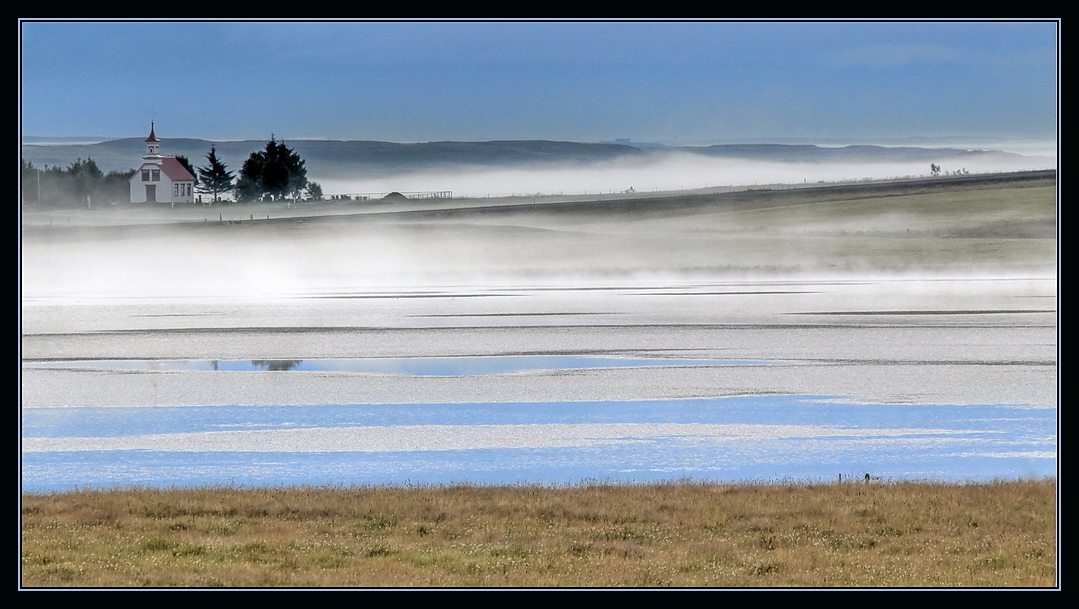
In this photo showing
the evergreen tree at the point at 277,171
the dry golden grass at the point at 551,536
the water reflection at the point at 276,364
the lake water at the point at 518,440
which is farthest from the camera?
the evergreen tree at the point at 277,171

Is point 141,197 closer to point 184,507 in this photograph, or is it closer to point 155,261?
point 155,261

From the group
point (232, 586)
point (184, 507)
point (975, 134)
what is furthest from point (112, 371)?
point (975, 134)

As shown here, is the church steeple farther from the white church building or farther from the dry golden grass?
the dry golden grass

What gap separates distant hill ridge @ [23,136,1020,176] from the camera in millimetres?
11516

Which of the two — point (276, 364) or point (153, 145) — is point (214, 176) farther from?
point (276, 364)

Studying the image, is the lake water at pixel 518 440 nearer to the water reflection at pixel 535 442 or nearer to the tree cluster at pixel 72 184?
the water reflection at pixel 535 442

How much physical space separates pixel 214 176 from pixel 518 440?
4.23 m

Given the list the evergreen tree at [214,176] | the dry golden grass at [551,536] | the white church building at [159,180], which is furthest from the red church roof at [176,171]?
the dry golden grass at [551,536]

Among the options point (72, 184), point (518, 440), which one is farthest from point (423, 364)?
point (72, 184)

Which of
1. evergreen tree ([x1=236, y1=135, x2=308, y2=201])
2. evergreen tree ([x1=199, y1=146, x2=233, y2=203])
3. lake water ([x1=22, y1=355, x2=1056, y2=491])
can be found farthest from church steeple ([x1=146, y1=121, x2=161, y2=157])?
lake water ([x1=22, y1=355, x2=1056, y2=491])

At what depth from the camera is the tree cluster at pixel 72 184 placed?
37.3 ft

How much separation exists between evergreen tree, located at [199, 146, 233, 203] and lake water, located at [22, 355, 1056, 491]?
1.92 m

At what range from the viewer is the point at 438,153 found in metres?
11.6

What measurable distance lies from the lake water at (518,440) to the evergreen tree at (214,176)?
75.5 inches
